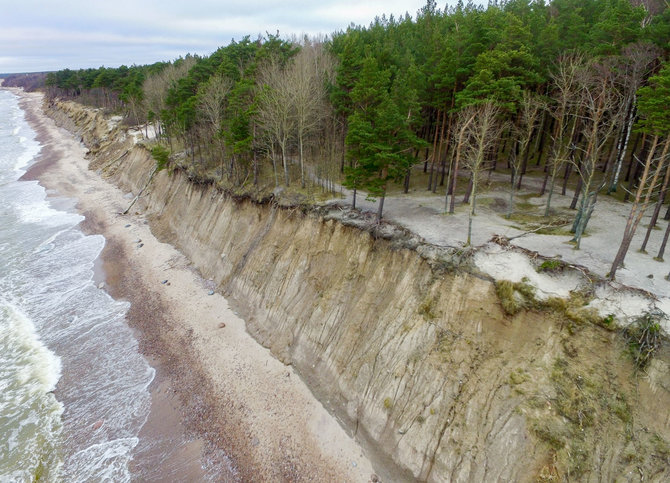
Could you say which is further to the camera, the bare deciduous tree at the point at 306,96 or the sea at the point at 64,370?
the bare deciduous tree at the point at 306,96

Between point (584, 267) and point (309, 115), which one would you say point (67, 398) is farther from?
point (584, 267)

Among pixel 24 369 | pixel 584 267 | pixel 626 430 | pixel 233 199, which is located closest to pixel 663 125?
pixel 584 267

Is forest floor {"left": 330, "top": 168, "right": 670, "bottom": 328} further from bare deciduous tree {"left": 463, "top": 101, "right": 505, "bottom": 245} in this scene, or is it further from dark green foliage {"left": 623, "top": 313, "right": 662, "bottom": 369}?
bare deciduous tree {"left": 463, "top": 101, "right": 505, "bottom": 245}

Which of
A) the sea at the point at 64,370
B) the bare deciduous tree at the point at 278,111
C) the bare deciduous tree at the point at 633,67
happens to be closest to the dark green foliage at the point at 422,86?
the bare deciduous tree at the point at 633,67

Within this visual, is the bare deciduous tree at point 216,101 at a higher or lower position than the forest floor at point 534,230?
higher

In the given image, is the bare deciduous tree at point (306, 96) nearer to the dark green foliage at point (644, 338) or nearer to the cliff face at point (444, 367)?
the cliff face at point (444, 367)

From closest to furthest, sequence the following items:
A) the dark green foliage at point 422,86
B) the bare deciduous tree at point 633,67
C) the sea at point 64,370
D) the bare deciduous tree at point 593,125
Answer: the sea at point 64,370, the bare deciduous tree at point 593,125, the bare deciduous tree at point 633,67, the dark green foliage at point 422,86

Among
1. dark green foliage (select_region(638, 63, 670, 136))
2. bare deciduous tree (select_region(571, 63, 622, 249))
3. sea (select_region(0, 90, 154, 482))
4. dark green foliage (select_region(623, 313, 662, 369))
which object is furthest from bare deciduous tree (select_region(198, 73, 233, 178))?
A: dark green foliage (select_region(623, 313, 662, 369))
